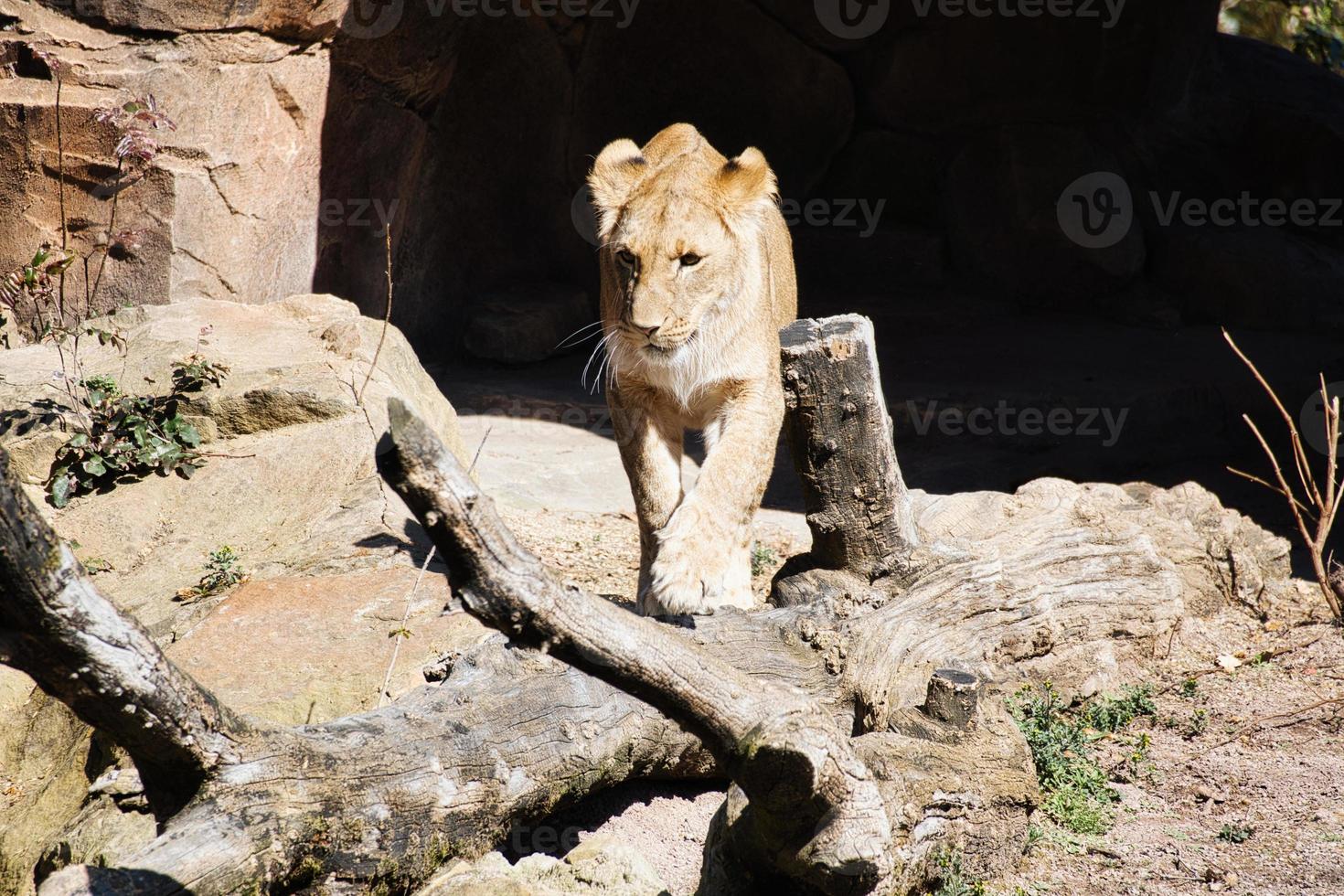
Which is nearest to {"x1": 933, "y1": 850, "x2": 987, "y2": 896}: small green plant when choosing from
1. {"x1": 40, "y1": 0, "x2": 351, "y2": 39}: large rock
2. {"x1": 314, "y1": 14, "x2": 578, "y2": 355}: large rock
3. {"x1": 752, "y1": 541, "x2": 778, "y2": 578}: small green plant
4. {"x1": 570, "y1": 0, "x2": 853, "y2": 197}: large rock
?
{"x1": 752, "y1": 541, "x2": 778, "y2": 578}: small green plant

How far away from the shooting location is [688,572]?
13.5 feet

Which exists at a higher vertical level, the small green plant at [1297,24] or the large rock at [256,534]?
the small green plant at [1297,24]

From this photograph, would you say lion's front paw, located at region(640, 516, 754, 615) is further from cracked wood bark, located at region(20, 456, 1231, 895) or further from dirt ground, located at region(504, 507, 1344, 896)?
dirt ground, located at region(504, 507, 1344, 896)

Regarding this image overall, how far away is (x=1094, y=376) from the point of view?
8.67m

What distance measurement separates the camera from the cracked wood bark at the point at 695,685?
2006mm

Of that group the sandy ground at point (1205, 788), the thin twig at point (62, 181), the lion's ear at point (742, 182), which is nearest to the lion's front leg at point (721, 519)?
the sandy ground at point (1205, 788)

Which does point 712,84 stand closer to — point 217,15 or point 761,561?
point 217,15

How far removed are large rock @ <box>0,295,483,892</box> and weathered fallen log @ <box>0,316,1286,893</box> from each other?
0.72 metres

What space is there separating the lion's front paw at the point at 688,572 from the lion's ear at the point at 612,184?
140cm

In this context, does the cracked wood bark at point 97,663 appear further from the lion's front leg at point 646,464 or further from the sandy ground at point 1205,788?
the lion's front leg at point 646,464

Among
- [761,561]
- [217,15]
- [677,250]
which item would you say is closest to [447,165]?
[217,15]

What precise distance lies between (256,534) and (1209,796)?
366cm

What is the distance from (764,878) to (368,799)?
0.95 metres

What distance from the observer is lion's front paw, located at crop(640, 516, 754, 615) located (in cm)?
406
